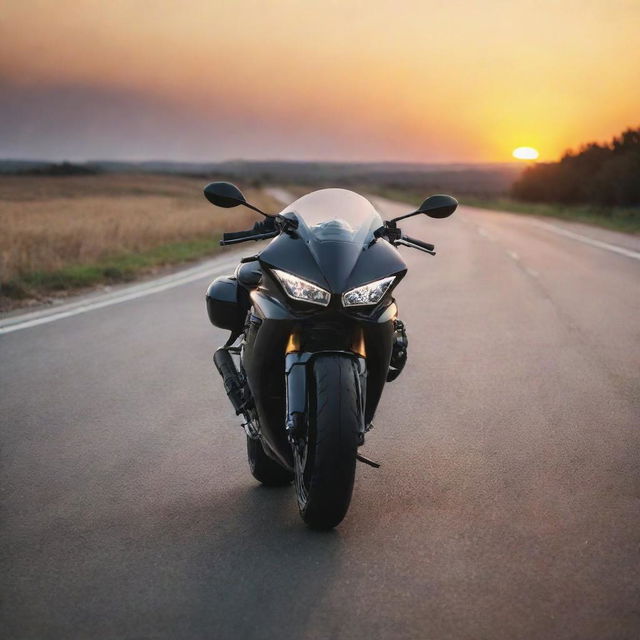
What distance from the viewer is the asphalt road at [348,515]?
9.71ft

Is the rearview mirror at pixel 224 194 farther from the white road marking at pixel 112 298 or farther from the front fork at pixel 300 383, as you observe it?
the white road marking at pixel 112 298

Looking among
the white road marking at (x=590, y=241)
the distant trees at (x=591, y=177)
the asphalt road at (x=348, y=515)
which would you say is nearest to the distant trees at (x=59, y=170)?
the distant trees at (x=591, y=177)

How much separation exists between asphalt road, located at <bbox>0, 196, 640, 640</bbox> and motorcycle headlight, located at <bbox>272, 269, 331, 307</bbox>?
3.75 feet

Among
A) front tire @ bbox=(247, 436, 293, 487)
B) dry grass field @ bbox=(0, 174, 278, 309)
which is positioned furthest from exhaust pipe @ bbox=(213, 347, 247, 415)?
dry grass field @ bbox=(0, 174, 278, 309)

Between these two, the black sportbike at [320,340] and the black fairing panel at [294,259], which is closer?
the black sportbike at [320,340]

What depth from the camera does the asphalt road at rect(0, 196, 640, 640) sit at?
2.96m

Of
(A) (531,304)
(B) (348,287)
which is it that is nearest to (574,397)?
Result: (B) (348,287)

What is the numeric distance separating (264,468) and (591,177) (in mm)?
67979

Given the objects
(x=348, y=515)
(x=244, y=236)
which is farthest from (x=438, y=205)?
(x=348, y=515)

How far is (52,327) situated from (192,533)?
5.84 metres

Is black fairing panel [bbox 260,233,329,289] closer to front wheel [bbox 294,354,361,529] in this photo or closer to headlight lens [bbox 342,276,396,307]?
headlight lens [bbox 342,276,396,307]

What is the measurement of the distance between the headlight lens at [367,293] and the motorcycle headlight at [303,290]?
3.5 inches

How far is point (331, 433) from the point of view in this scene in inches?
126

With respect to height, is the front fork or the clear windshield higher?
the clear windshield
